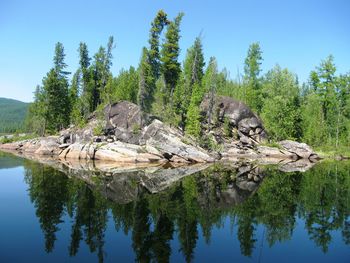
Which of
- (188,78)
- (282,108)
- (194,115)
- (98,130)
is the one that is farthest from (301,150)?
(98,130)

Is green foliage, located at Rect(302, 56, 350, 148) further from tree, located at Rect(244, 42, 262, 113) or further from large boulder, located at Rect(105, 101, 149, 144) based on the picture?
large boulder, located at Rect(105, 101, 149, 144)

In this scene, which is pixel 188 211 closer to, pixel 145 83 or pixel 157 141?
pixel 157 141

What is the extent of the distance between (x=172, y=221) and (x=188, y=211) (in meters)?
2.37

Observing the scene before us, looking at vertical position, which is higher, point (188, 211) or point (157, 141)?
point (157, 141)

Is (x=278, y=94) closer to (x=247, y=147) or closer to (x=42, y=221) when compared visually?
(x=247, y=147)

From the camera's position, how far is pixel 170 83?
68.0 metres

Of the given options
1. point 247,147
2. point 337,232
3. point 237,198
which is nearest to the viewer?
point 337,232

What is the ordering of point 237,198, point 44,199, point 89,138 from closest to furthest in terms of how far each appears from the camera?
point 44,199 < point 237,198 < point 89,138

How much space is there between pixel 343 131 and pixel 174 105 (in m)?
47.7

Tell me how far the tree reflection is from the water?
60 millimetres

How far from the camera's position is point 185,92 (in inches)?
2618

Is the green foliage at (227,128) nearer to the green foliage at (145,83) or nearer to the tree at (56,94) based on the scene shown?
the green foliage at (145,83)

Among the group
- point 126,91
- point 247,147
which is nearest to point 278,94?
point 247,147

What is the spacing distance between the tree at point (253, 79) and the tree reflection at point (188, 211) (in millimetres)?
48845
